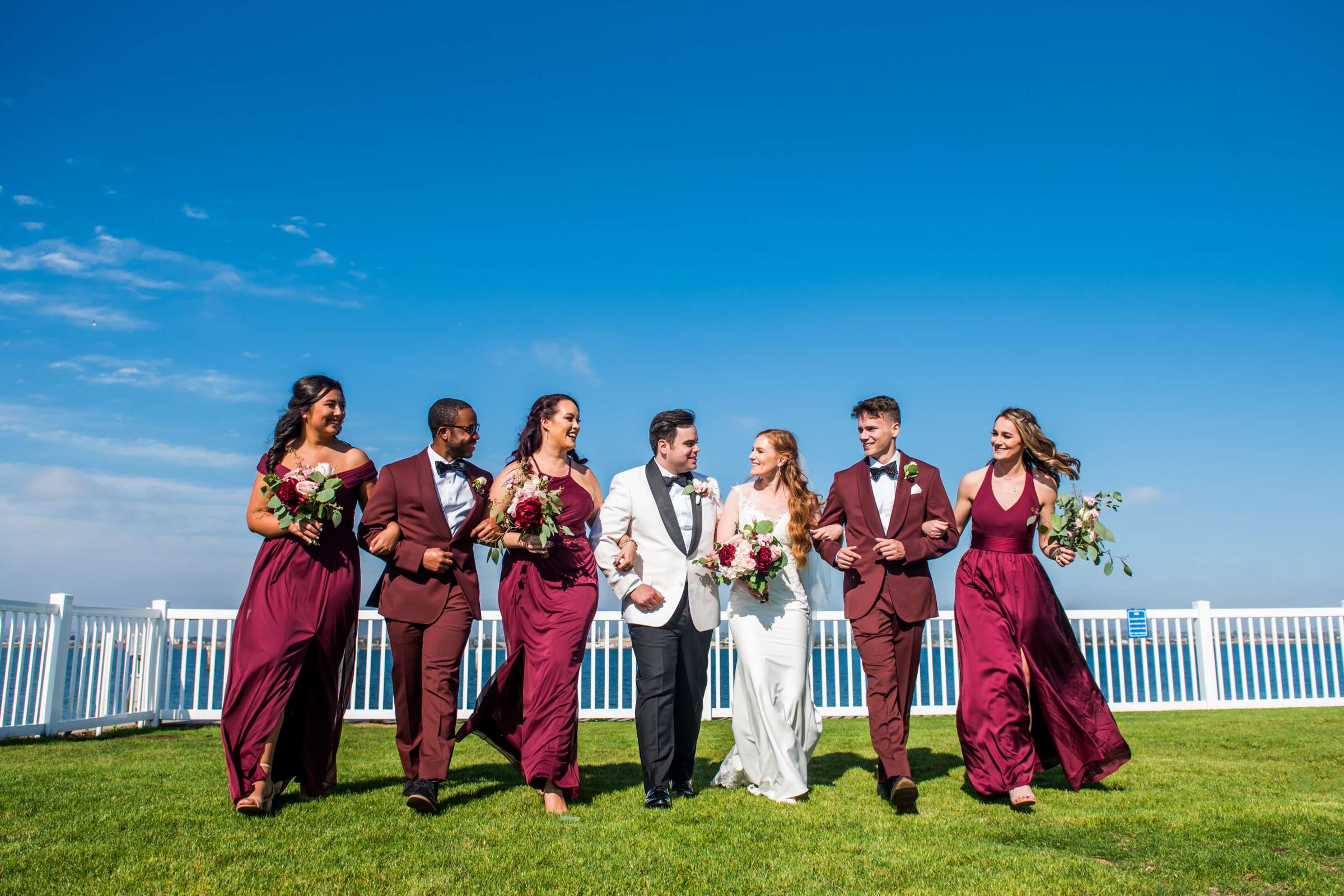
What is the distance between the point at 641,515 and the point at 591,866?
2329 millimetres

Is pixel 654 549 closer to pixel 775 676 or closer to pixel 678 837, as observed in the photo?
pixel 775 676

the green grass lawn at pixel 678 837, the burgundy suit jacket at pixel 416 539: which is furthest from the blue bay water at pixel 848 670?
the burgundy suit jacket at pixel 416 539

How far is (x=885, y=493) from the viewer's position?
589 cm

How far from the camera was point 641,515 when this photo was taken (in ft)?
18.8

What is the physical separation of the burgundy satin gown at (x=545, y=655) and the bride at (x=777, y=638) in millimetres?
991

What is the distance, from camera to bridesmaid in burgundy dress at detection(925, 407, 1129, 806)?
17.8ft

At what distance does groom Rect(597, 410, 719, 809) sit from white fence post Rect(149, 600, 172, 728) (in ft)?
25.2

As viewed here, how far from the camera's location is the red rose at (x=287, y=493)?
507cm

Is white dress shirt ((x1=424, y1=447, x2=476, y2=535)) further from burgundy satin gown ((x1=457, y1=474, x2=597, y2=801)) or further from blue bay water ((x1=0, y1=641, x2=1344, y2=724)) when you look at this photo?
blue bay water ((x1=0, y1=641, x2=1344, y2=724))

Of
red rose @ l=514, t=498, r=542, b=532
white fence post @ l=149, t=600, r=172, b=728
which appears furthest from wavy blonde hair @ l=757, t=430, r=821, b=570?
white fence post @ l=149, t=600, r=172, b=728

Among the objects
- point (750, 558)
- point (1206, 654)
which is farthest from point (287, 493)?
point (1206, 654)

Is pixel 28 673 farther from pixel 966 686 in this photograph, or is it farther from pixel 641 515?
pixel 966 686

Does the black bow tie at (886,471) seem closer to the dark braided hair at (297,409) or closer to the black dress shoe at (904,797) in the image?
the black dress shoe at (904,797)

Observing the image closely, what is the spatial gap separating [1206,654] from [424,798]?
1210 cm
